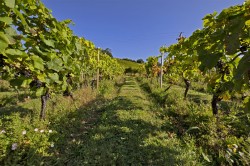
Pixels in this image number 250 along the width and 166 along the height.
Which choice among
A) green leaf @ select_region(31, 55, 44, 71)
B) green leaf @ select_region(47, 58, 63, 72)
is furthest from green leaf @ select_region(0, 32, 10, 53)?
green leaf @ select_region(47, 58, 63, 72)

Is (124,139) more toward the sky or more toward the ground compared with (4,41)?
more toward the ground

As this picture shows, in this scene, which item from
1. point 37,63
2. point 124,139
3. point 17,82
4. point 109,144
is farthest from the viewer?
point 124,139

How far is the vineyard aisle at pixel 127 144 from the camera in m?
4.91

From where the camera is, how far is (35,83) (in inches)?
85.4

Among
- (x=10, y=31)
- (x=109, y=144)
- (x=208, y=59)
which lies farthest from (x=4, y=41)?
(x=109, y=144)

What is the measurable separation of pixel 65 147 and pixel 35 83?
4.08 metres

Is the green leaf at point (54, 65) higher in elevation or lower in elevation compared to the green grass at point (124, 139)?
higher

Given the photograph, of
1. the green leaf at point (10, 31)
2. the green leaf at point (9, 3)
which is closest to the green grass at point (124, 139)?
the green leaf at point (10, 31)

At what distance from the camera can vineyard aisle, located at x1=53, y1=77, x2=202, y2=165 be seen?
193 inches

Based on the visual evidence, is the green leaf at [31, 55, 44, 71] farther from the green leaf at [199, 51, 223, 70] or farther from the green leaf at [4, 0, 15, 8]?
the green leaf at [199, 51, 223, 70]

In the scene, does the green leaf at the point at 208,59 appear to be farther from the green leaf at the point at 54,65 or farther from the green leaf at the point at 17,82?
the green leaf at the point at 17,82

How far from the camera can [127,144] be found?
5.73m

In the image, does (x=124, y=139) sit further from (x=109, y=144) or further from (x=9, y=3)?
(x=9, y=3)

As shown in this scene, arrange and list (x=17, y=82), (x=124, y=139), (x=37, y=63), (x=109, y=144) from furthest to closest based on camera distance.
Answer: (x=124, y=139) → (x=109, y=144) → (x=17, y=82) → (x=37, y=63)
